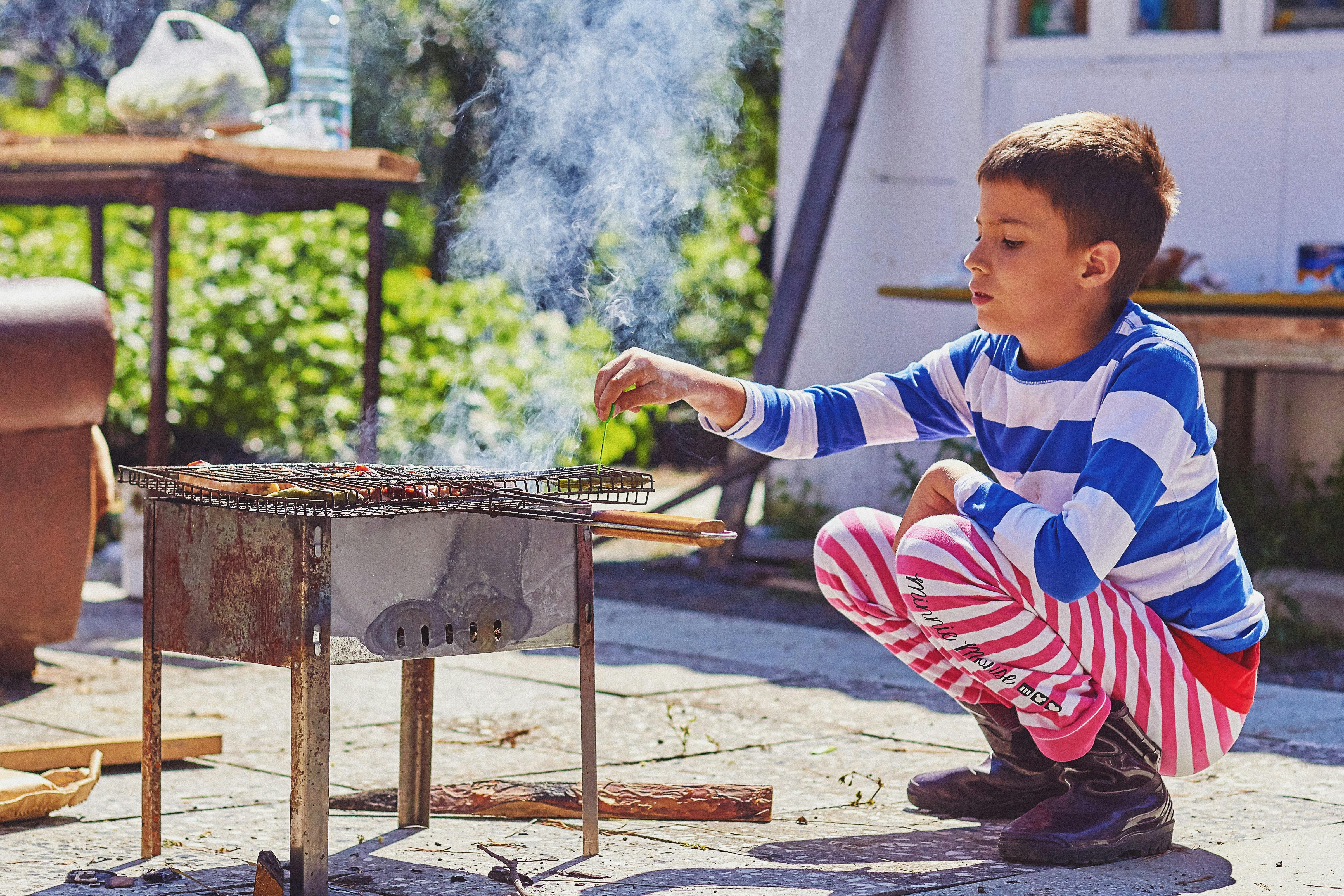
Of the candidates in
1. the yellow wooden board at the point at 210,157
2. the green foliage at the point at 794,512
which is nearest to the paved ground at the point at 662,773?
the yellow wooden board at the point at 210,157

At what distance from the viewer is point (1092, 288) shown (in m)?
2.74

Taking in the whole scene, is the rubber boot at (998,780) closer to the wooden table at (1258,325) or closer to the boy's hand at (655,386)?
the boy's hand at (655,386)

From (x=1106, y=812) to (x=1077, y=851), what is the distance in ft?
0.28

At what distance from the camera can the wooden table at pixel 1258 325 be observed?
4.77m

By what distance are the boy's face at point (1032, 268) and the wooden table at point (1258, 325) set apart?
212 cm

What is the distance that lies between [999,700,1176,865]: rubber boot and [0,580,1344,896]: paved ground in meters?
0.04

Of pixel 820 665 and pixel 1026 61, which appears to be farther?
pixel 1026 61

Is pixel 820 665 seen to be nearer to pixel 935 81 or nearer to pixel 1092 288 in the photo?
pixel 1092 288

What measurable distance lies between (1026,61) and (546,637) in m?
4.32

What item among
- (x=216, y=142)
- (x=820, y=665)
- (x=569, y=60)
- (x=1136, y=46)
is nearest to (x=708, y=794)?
(x=820, y=665)

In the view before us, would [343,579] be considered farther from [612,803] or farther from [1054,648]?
[1054,648]

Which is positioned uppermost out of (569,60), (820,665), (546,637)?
(569,60)

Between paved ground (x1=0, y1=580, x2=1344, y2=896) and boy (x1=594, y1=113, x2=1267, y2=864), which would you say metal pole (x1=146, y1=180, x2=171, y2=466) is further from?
boy (x1=594, y1=113, x2=1267, y2=864)

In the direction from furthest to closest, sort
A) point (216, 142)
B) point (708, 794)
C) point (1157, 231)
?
point (216, 142), point (708, 794), point (1157, 231)
